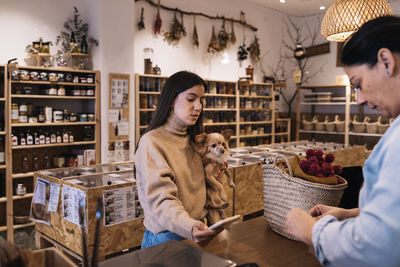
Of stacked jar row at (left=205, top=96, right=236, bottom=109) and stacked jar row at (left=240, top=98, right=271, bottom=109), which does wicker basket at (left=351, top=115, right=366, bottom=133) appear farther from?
stacked jar row at (left=205, top=96, right=236, bottom=109)

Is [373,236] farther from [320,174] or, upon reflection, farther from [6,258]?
[320,174]

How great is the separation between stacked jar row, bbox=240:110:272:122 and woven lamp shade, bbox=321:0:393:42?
14.1ft

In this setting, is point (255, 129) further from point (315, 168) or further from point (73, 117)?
point (315, 168)

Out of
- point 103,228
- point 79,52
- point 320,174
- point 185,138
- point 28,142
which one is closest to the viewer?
point 320,174

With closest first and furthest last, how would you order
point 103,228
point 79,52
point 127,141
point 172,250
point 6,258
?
1. point 6,258
2. point 172,250
3. point 103,228
4. point 79,52
5. point 127,141

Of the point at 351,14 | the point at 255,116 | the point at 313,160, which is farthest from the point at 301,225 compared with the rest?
the point at 255,116

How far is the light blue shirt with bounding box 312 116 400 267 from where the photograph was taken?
74 centimetres

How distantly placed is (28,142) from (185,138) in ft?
11.4

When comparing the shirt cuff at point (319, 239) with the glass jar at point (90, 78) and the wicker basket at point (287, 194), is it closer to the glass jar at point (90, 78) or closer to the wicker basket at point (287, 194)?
the wicker basket at point (287, 194)

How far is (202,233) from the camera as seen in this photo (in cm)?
129

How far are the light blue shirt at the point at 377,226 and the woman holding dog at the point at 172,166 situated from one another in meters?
0.66

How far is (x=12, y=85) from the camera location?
14.9ft

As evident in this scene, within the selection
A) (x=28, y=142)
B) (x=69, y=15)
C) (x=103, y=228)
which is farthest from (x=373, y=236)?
(x=69, y=15)

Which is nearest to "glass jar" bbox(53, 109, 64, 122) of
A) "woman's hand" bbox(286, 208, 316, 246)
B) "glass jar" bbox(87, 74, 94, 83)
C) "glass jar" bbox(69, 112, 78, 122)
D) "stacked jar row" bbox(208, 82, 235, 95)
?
"glass jar" bbox(69, 112, 78, 122)
